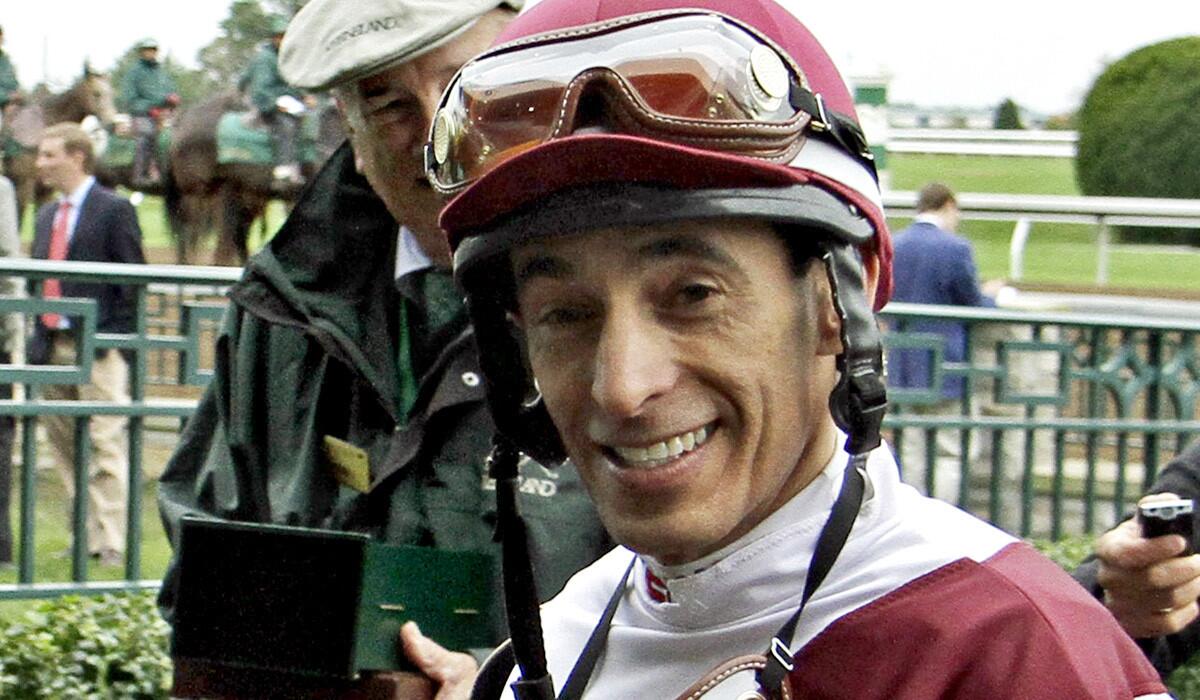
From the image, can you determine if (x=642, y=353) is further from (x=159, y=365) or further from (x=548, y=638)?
(x=159, y=365)

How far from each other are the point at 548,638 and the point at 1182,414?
712 centimetres

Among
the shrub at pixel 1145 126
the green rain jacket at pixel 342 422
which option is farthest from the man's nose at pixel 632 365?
the shrub at pixel 1145 126

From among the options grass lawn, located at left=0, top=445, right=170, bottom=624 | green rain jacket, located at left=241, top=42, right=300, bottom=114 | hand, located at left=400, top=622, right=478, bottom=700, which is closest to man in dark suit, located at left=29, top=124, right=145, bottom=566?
grass lawn, located at left=0, top=445, right=170, bottom=624

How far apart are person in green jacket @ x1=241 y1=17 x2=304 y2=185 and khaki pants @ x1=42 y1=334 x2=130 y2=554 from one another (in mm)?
8563

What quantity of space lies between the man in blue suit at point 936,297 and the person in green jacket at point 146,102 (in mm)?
10305

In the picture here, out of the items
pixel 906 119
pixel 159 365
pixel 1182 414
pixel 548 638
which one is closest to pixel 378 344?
pixel 548 638

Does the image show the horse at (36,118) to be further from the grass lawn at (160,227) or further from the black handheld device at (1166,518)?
the black handheld device at (1166,518)

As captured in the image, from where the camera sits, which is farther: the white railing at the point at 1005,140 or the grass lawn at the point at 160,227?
the white railing at the point at 1005,140

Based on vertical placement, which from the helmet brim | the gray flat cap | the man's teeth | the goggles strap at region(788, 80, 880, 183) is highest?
the gray flat cap

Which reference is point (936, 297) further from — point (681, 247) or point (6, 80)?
point (6, 80)

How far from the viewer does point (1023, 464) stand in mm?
8578

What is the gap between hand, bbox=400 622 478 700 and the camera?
258 cm

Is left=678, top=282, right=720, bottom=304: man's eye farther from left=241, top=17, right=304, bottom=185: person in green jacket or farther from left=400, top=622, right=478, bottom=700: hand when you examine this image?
left=241, top=17, right=304, bottom=185: person in green jacket

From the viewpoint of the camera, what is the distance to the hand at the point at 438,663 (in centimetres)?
258
